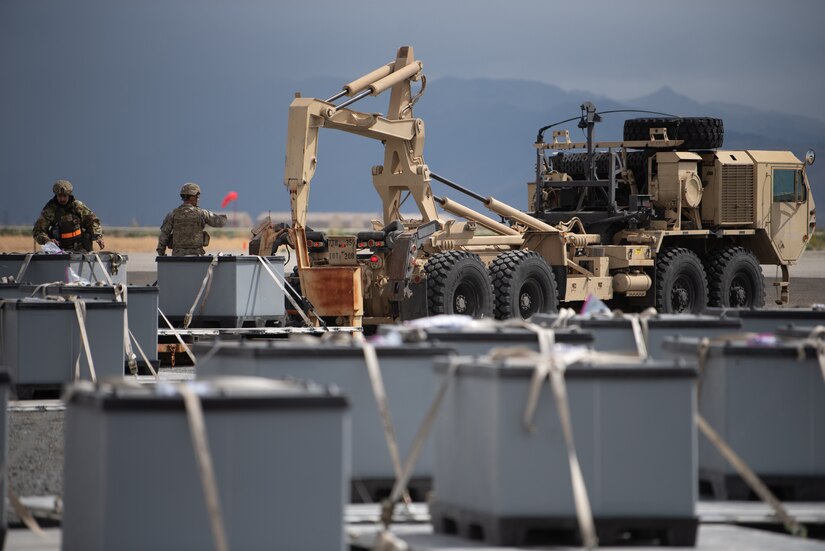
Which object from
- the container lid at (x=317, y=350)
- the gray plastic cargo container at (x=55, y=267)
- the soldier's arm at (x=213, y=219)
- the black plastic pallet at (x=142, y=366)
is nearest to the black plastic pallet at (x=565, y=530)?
the container lid at (x=317, y=350)

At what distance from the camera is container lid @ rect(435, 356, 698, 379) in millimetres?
7016

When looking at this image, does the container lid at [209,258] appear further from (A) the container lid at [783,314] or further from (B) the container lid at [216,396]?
(B) the container lid at [216,396]

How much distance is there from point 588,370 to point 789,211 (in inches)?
733

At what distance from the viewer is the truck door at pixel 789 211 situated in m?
24.7

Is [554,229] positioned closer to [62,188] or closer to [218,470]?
[62,188]

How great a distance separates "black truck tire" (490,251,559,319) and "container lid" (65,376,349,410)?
1449cm

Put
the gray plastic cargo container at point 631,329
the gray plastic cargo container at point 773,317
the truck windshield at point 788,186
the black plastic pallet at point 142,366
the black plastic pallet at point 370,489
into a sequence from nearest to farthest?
1. the black plastic pallet at point 370,489
2. the gray plastic cargo container at point 631,329
3. the gray plastic cargo container at point 773,317
4. the black plastic pallet at point 142,366
5. the truck windshield at point 788,186

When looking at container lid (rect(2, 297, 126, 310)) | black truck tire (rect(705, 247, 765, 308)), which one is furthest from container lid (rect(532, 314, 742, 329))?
black truck tire (rect(705, 247, 765, 308))

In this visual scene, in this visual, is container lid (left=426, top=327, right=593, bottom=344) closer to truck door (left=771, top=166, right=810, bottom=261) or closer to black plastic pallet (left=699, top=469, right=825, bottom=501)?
black plastic pallet (left=699, top=469, right=825, bottom=501)

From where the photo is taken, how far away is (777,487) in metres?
8.55

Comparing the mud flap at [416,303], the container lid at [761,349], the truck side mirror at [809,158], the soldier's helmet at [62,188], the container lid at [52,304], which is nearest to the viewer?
the container lid at [761,349]

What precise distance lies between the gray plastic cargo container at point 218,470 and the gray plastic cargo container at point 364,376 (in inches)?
69.3

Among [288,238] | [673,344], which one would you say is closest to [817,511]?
[673,344]

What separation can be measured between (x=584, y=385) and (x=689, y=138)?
17084 mm
